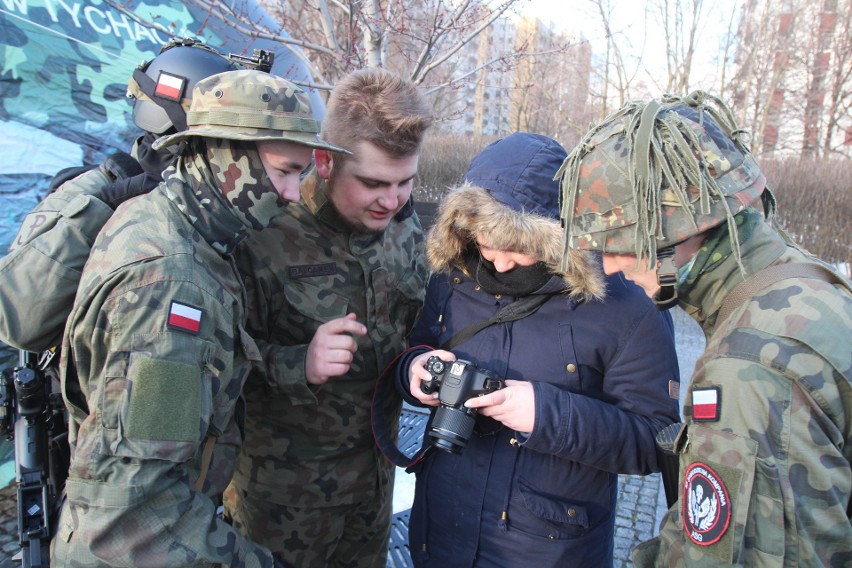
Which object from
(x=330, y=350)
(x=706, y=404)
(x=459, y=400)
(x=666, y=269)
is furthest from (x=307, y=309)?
(x=706, y=404)

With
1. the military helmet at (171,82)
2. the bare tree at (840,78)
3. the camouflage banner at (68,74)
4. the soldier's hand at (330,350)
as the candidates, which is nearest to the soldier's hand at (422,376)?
the soldier's hand at (330,350)

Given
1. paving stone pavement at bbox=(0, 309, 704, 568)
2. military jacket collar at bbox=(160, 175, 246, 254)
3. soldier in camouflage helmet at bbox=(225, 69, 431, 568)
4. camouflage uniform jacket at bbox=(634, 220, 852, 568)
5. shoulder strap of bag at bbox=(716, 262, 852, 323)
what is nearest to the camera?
camouflage uniform jacket at bbox=(634, 220, 852, 568)

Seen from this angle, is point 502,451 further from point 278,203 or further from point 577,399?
point 278,203

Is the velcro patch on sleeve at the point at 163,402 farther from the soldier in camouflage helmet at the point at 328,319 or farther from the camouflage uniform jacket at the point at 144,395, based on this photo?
the soldier in camouflage helmet at the point at 328,319

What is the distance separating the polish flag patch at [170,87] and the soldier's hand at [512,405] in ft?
5.82

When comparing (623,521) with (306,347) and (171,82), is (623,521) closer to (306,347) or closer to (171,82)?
(306,347)

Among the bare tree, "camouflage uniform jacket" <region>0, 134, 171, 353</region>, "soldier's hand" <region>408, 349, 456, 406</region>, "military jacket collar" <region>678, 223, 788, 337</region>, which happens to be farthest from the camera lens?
the bare tree

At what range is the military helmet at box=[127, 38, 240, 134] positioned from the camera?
8.48 ft

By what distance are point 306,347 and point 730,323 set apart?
4.64 ft

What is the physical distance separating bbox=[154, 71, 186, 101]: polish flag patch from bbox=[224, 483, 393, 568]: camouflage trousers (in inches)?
64.7

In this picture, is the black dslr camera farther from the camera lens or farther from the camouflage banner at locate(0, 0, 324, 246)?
the camouflage banner at locate(0, 0, 324, 246)

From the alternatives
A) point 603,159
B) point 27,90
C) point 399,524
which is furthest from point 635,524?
point 27,90

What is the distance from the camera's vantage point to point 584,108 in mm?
21016

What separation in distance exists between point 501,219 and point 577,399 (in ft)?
1.97
